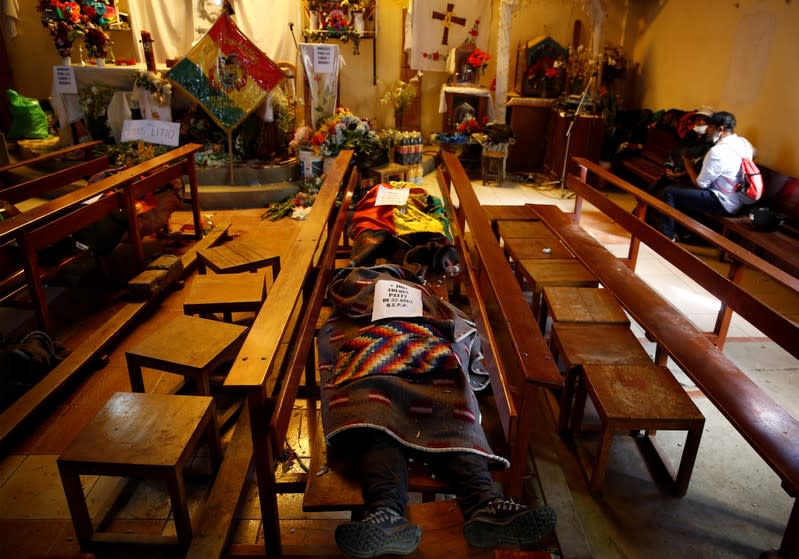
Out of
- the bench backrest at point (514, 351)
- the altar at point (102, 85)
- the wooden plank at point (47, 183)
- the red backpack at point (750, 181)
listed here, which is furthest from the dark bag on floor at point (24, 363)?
the red backpack at point (750, 181)

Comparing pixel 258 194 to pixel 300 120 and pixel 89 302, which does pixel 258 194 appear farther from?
pixel 89 302

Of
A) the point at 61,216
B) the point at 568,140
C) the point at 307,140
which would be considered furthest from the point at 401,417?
the point at 568,140

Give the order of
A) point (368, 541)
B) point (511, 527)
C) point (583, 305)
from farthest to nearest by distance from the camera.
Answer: point (583, 305) < point (511, 527) < point (368, 541)

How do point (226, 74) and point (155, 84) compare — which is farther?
point (155, 84)

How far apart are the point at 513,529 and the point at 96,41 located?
709 centimetres

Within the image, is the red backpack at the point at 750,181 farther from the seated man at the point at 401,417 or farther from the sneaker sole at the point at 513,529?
the sneaker sole at the point at 513,529

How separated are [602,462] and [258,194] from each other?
497cm

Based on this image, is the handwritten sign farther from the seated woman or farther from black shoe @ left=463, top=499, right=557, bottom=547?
black shoe @ left=463, top=499, right=557, bottom=547

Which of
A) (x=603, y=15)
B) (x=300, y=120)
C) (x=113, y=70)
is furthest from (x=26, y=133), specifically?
(x=603, y=15)

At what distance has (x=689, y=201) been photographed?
5238 mm

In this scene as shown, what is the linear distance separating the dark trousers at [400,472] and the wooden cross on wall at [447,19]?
7.40 meters

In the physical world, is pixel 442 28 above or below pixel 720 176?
above

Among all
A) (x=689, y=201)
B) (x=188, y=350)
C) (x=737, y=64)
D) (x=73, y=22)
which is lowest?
(x=188, y=350)

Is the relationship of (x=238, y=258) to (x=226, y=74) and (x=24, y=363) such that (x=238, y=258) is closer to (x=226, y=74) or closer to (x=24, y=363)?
(x=24, y=363)
